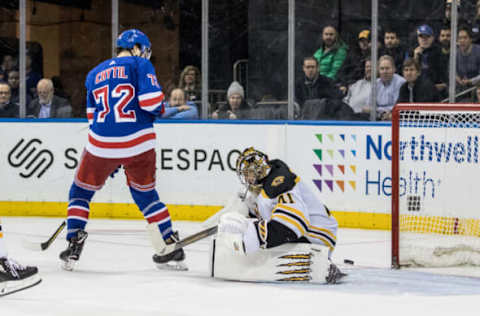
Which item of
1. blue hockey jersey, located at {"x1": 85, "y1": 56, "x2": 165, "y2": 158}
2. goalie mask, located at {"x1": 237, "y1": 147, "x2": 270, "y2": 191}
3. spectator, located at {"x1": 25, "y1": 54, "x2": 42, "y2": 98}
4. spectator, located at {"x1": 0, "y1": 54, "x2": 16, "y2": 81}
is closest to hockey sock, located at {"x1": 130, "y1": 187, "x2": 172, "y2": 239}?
blue hockey jersey, located at {"x1": 85, "y1": 56, "x2": 165, "y2": 158}

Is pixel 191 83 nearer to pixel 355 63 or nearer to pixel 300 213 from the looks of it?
pixel 355 63

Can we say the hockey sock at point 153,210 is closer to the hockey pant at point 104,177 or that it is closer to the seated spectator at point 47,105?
the hockey pant at point 104,177

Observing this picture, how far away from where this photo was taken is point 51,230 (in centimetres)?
699

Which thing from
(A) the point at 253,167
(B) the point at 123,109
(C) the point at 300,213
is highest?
(B) the point at 123,109

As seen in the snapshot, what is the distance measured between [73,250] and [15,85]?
3.70 m

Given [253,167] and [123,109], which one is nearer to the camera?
[253,167]

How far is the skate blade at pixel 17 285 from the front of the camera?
162 inches

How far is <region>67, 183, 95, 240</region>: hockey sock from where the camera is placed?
496 centimetres

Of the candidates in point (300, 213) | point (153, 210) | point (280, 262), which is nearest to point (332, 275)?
point (280, 262)

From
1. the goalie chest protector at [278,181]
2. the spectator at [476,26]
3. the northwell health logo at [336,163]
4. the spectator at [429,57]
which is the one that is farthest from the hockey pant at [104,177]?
the spectator at [476,26]

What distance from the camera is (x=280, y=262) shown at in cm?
443

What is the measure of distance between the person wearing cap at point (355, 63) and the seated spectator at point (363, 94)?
43 millimetres

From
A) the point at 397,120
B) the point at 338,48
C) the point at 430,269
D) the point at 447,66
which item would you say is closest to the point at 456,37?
the point at 447,66

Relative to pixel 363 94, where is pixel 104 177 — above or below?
below
